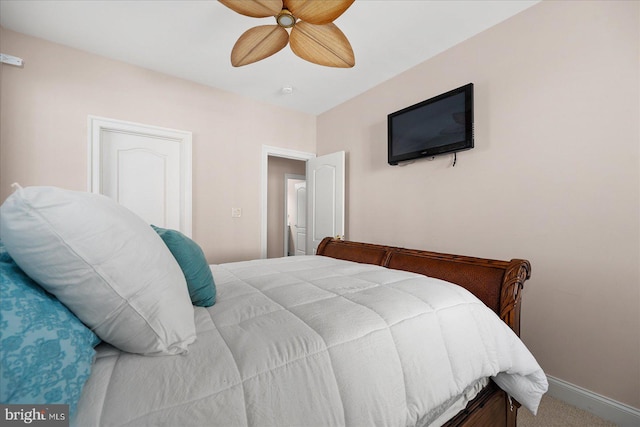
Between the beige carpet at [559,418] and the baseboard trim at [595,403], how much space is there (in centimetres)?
3

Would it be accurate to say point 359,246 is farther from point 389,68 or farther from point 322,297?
point 389,68

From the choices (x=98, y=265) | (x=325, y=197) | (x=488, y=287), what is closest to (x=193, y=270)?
(x=98, y=265)

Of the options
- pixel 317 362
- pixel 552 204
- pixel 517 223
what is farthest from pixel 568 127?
pixel 317 362

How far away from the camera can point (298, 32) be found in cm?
166

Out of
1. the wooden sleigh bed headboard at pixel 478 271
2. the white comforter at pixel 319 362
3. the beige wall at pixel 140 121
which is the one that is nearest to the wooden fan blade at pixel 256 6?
the white comforter at pixel 319 362

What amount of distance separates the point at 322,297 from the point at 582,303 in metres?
1.81

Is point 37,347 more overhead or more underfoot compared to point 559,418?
more overhead

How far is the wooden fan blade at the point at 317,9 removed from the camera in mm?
1358

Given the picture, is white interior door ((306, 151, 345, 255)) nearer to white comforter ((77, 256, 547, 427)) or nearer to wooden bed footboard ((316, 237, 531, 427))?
wooden bed footboard ((316, 237, 531, 427))

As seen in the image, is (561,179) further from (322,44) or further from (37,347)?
(37,347)

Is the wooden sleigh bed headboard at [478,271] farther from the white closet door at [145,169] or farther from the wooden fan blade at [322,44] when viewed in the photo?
the white closet door at [145,169]

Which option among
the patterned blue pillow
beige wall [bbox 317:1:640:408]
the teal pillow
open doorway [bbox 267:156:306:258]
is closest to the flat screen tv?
beige wall [bbox 317:1:640:408]

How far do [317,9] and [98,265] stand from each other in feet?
5.12

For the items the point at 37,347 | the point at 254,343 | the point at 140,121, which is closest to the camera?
the point at 37,347
